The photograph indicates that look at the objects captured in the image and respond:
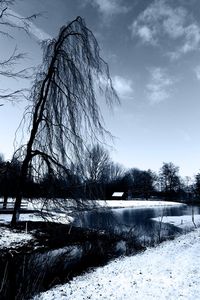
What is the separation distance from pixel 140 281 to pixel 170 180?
303 ft

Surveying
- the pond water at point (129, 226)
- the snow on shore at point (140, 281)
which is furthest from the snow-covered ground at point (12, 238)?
the snow on shore at point (140, 281)

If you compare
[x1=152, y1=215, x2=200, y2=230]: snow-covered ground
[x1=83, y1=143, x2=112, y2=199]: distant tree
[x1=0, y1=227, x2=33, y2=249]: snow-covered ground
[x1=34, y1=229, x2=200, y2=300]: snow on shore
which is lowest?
[x1=152, y1=215, x2=200, y2=230]: snow-covered ground

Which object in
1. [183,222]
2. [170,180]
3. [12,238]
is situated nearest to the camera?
[12,238]

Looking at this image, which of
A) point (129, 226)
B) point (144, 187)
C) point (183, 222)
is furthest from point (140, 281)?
point (144, 187)

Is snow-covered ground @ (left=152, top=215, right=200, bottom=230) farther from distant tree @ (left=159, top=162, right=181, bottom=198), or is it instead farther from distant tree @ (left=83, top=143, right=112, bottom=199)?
distant tree @ (left=159, top=162, right=181, bottom=198)

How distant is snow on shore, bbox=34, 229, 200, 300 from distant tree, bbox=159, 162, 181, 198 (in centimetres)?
8611

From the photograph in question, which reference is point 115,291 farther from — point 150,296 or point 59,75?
point 59,75

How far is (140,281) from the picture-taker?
9.22m

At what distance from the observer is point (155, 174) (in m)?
118

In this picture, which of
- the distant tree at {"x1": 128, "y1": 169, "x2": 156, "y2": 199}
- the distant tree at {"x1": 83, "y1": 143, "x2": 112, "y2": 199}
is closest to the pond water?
the distant tree at {"x1": 83, "y1": 143, "x2": 112, "y2": 199}

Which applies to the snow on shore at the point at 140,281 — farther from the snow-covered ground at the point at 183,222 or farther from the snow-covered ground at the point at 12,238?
the snow-covered ground at the point at 183,222

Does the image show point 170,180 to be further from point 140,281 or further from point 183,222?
point 140,281

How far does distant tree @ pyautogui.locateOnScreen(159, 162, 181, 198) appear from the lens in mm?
96562

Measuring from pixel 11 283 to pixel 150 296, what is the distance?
145 inches
